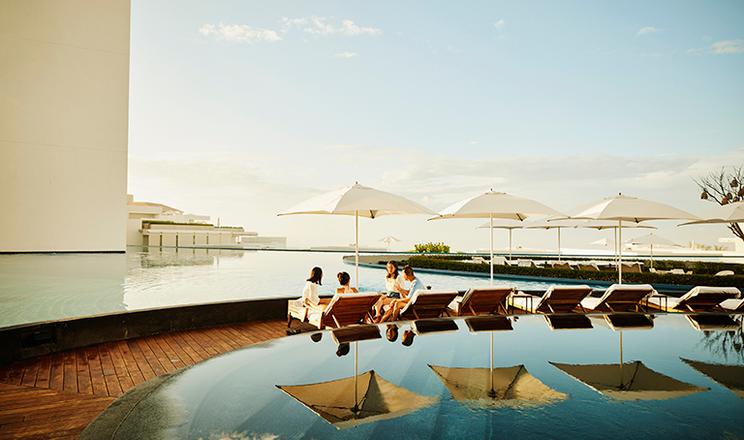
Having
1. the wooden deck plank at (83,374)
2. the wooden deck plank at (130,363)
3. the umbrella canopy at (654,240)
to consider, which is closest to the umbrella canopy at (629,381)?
the wooden deck plank at (130,363)

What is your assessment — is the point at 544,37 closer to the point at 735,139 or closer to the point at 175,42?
the point at 735,139

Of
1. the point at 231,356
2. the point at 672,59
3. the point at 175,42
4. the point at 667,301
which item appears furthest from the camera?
the point at 175,42

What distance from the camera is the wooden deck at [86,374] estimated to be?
3698 millimetres

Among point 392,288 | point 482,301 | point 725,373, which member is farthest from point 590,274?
point 725,373

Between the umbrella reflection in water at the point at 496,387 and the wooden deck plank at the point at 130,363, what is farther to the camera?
the wooden deck plank at the point at 130,363

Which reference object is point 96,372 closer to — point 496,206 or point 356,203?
point 356,203

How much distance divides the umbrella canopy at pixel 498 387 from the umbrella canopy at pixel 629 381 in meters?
0.51

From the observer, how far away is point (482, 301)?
777 centimetres

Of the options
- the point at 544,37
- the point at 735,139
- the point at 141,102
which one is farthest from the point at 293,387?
the point at 141,102

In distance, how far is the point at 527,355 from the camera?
18.9 feet

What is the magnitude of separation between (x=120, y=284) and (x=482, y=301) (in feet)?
35.4

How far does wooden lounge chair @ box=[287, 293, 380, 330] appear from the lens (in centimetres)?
652

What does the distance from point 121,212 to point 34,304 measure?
1467cm

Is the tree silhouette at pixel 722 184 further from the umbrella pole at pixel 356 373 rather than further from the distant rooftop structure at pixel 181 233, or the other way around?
the distant rooftop structure at pixel 181 233
